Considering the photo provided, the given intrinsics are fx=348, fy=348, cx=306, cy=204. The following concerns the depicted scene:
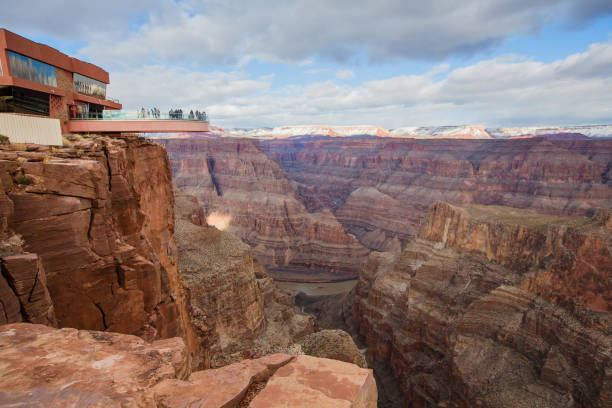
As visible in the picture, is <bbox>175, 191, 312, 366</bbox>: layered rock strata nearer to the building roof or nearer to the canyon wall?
the building roof

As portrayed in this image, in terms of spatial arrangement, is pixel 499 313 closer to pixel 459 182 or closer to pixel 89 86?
pixel 89 86

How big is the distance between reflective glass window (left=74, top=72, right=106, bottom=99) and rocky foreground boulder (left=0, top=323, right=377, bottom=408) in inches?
865

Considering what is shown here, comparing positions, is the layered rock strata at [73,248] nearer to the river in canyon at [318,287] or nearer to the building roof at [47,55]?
the building roof at [47,55]

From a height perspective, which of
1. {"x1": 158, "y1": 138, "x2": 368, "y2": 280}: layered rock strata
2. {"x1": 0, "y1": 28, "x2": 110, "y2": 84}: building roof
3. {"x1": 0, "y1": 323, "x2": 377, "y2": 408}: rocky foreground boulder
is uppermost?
{"x1": 0, "y1": 28, "x2": 110, "y2": 84}: building roof

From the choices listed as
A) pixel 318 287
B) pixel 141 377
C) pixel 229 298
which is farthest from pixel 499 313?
pixel 318 287

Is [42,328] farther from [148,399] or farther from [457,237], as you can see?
[457,237]

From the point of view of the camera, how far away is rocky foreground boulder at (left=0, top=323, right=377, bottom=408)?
5.51 metres

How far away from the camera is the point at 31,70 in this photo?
1916 cm

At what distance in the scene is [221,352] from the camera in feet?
99.5

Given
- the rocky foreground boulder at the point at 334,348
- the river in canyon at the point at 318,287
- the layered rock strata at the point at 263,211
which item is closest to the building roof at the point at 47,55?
the rocky foreground boulder at the point at 334,348

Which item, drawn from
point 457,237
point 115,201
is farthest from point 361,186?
point 115,201

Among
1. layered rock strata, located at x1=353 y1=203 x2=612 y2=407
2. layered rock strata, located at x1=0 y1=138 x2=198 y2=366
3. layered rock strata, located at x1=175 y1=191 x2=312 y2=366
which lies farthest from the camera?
layered rock strata, located at x1=175 y1=191 x2=312 y2=366

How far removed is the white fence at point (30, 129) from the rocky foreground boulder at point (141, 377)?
31.1ft

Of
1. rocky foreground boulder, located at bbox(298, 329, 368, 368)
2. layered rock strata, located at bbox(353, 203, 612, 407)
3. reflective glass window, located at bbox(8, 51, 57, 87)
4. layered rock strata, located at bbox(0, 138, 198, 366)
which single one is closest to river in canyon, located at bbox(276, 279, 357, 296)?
layered rock strata, located at bbox(353, 203, 612, 407)
